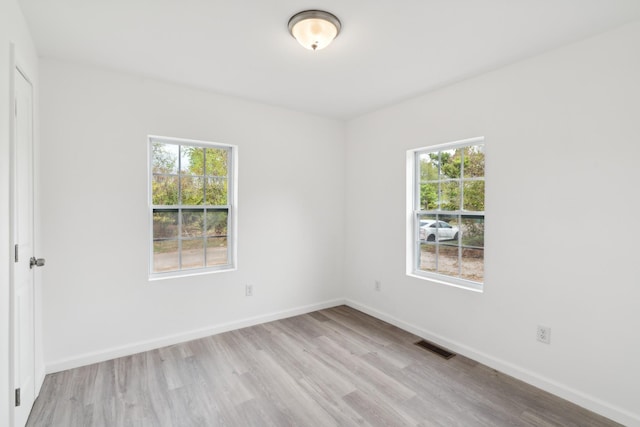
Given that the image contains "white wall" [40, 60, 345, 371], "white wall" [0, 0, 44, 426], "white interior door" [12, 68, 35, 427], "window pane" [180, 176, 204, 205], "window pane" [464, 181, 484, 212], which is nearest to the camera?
"white wall" [0, 0, 44, 426]

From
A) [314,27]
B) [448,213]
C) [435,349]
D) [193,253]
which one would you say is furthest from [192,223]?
[435,349]

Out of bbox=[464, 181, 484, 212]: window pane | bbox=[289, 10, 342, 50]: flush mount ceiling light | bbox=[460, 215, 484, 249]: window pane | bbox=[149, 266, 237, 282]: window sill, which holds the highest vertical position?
bbox=[289, 10, 342, 50]: flush mount ceiling light

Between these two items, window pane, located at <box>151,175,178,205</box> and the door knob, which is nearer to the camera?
the door knob

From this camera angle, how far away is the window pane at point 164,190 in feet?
10.2

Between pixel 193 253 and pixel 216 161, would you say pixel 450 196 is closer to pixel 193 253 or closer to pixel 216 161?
pixel 216 161

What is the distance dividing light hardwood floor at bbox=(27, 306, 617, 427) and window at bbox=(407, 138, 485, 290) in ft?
2.77

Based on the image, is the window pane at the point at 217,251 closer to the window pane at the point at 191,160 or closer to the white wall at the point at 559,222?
the window pane at the point at 191,160

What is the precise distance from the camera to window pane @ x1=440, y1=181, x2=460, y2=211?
123 inches

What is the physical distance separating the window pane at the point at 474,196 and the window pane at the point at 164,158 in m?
2.97

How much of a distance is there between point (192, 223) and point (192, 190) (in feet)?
1.17

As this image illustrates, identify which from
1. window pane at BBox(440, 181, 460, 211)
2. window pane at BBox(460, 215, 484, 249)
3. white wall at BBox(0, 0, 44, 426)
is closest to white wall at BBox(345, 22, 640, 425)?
window pane at BBox(460, 215, 484, 249)

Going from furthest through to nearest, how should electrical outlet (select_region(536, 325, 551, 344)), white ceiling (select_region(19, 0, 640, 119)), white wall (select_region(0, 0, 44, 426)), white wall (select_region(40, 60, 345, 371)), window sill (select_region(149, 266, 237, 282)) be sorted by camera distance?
1. window sill (select_region(149, 266, 237, 282))
2. white wall (select_region(40, 60, 345, 371))
3. electrical outlet (select_region(536, 325, 551, 344))
4. white ceiling (select_region(19, 0, 640, 119))
5. white wall (select_region(0, 0, 44, 426))

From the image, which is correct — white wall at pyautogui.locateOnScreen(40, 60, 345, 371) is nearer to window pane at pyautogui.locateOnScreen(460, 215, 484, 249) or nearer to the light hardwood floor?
the light hardwood floor

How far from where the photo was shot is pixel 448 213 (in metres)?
3.17
